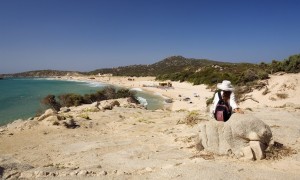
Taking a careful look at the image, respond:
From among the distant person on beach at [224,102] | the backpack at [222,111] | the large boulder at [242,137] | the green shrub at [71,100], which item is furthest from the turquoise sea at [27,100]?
the distant person on beach at [224,102]

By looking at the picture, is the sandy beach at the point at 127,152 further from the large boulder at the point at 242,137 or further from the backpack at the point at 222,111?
the backpack at the point at 222,111

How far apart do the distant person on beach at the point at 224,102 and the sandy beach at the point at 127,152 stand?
154 cm

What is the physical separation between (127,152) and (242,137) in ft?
15.6

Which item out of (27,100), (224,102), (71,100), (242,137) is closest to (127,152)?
(242,137)

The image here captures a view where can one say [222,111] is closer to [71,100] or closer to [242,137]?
[242,137]

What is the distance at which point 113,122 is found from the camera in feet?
66.3

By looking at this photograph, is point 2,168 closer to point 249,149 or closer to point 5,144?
point 5,144

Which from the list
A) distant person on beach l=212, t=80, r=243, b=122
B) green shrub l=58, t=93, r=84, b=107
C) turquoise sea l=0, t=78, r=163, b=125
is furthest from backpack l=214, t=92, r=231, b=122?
green shrub l=58, t=93, r=84, b=107

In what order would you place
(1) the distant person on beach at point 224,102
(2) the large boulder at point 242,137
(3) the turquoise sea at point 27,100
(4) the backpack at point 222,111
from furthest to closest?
(3) the turquoise sea at point 27,100 < (2) the large boulder at point 242,137 < (4) the backpack at point 222,111 < (1) the distant person on beach at point 224,102

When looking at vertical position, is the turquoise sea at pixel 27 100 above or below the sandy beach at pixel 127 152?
below

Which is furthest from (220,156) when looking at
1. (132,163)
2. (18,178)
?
(18,178)

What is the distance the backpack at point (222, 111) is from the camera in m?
9.05

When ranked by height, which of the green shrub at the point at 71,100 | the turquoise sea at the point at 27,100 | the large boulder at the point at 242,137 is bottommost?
the turquoise sea at the point at 27,100

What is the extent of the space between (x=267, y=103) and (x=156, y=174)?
2366 centimetres
